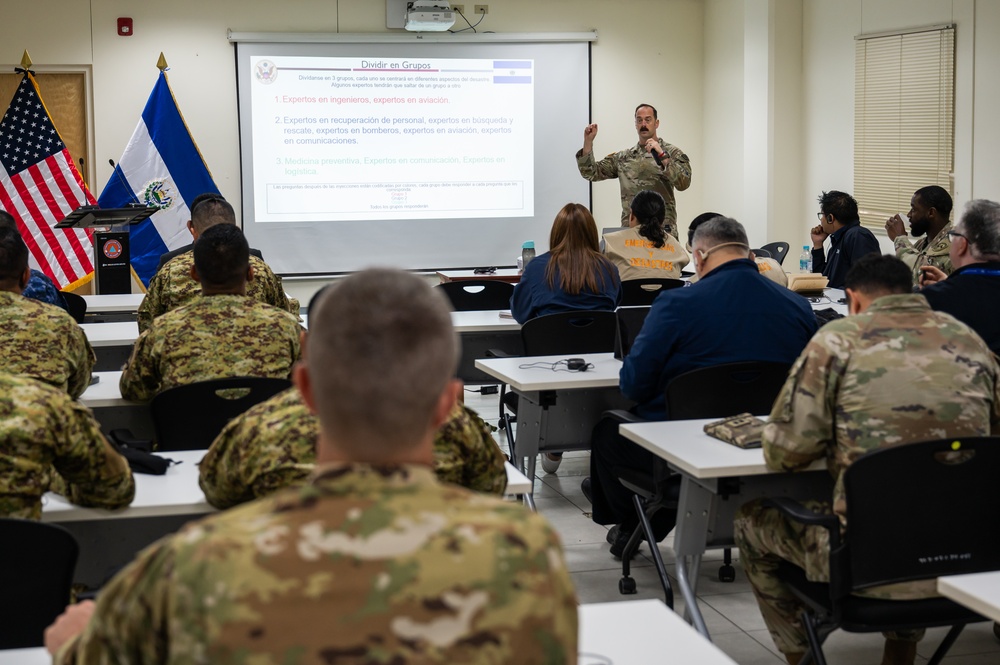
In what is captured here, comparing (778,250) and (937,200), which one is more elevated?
(937,200)

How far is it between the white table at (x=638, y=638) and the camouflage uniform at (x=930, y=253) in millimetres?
4181

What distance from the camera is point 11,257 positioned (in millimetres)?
3473

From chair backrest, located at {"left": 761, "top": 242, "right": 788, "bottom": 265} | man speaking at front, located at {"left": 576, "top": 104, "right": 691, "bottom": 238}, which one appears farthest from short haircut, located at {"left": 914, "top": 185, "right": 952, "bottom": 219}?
man speaking at front, located at {"left": 576, "top": 104, "right": 691, "bottom": 238}

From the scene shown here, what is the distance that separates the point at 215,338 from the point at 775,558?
1.75 meters

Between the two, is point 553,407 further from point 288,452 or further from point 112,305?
point 112,305

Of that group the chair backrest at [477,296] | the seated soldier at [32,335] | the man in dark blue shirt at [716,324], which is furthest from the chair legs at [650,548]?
the chair backrest at [477,296]

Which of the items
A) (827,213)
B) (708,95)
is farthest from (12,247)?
(708,95)

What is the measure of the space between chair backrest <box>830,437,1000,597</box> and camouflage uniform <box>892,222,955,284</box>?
3.23m

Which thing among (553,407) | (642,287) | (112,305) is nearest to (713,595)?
(553,407)

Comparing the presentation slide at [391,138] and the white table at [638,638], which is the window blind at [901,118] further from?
the white table at [638,638]

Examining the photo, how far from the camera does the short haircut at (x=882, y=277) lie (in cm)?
267

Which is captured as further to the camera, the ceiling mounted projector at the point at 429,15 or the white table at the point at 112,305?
the ceiling mounted projector at the point at 429,15

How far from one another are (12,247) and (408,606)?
2.91 metres

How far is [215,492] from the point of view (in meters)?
2.29
